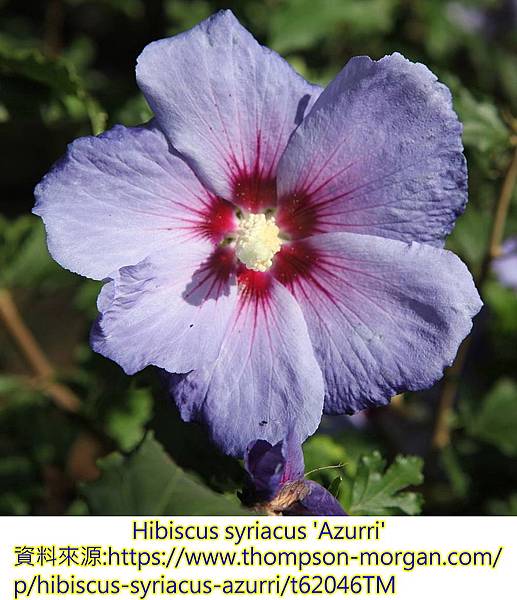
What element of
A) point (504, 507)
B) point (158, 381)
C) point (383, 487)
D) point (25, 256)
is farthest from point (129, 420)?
point (504, 507)

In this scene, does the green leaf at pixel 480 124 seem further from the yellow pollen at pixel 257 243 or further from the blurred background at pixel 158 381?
the yellow pollen at pixel 257 243

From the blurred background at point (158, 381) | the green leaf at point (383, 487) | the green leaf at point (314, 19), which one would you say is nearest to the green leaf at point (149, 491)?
the blurred background at point (158, 381)

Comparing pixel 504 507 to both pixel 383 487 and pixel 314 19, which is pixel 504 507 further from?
pixel 314 19

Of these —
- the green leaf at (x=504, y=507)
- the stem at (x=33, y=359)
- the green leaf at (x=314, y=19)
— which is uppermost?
the green leaf at (x=314, y=19)

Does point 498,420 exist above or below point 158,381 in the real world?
above

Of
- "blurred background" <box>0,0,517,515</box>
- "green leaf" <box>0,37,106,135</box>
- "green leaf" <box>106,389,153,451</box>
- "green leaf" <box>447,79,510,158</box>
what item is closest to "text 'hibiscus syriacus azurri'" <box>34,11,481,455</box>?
"blurred background" <box>0,0,517,515</box>

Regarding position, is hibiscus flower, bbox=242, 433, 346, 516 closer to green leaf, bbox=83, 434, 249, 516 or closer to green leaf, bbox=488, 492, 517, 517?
green leaf, bbox=83, 434, 249, 516

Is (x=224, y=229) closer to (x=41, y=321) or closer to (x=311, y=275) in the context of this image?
(x=311, y=275)
